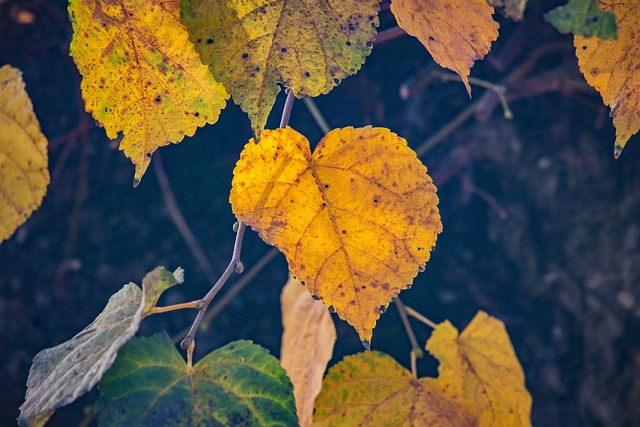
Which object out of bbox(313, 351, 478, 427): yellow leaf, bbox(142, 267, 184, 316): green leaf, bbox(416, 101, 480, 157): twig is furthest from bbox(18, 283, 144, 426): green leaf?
bbox(416, 101, 480, 157): twig

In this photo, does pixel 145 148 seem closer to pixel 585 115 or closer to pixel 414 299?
pixel 414 299

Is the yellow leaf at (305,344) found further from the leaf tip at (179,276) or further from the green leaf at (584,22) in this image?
the green leaf at (584,22)

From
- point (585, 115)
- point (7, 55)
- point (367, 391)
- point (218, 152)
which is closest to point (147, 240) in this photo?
point (218, 152)

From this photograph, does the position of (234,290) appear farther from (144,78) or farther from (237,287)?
(144,78)

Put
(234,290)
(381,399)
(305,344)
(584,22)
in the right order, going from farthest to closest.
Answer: (234,290)
(305,344)
(381,399)
(584,22)

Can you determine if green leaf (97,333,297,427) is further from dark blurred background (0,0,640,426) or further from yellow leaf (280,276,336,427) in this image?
dark blurred background (0,0,640,426)

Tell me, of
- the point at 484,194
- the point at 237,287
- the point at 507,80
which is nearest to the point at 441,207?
the point at 484,194
